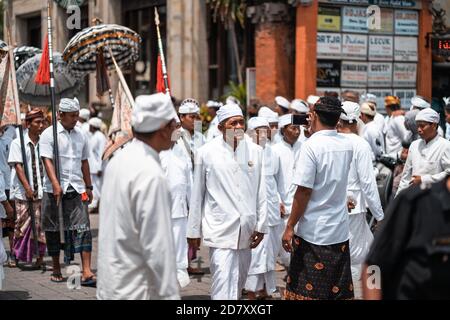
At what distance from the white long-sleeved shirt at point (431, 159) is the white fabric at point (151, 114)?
4.07 m

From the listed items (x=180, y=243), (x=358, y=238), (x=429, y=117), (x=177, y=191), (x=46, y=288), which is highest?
(x=429, y=117)

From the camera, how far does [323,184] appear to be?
622cm

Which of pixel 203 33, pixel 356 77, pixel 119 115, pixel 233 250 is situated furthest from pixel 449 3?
pixel 233 250

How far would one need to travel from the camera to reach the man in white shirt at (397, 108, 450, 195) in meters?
7.84

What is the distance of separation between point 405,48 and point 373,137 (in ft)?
23.4

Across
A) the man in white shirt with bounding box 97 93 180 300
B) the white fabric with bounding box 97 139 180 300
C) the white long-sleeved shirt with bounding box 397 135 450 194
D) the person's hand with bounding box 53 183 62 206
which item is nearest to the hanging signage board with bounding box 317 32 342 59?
the white long-sleeved shirt with bounding box 397 135 450 194

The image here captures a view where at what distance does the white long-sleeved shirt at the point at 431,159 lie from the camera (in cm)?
783

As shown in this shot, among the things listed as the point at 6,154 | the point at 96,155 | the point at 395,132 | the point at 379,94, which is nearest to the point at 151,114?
the point at 6,154

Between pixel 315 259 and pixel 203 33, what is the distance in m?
14.3

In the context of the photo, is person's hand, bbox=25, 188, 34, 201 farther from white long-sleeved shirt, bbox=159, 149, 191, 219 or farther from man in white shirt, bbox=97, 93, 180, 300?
man in white shirt, bbox=97, 93, 180, 300

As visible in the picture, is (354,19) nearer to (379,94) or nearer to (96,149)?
(379,94)

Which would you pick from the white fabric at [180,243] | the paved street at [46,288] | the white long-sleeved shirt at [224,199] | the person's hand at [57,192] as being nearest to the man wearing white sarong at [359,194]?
the white long-sleeved shirt at [224,199]

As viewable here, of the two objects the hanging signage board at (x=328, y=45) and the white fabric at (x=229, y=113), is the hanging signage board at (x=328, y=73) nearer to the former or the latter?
the hanging signage board at (x=328, y=45)
